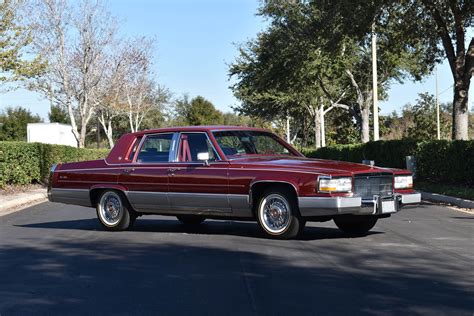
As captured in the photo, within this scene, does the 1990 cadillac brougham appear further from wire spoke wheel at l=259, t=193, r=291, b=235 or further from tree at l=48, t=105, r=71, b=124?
tree at l=48, t=105, r=71, b=124

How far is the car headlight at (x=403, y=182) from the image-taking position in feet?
31.1

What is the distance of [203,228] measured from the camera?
1103 cm

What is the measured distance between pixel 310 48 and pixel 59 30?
1531 centimetres

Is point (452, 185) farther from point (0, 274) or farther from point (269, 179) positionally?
point (0, 274)

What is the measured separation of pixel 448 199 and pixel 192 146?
8209mm

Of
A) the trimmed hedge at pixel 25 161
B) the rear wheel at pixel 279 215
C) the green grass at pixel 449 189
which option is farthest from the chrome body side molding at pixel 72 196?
the trimmed hedge at pixel 25 161

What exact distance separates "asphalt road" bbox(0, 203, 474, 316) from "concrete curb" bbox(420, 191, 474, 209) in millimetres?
3634

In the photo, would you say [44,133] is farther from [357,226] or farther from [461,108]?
[357,226]

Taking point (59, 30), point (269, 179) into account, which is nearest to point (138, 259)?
point (269, 179)

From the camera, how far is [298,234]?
9.26 meters

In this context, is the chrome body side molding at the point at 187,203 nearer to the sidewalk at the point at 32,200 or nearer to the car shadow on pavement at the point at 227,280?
the car shadow on pavement at the point at 227,280

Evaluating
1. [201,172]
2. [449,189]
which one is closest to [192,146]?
[201,172]

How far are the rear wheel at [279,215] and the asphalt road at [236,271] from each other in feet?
0.60

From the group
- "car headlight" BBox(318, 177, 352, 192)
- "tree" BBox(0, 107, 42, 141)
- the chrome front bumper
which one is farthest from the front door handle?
"tree" BBox(0, 107, 42, 141)
